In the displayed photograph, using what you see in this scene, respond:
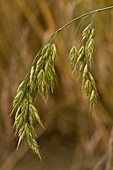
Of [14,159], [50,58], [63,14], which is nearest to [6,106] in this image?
[14,159]

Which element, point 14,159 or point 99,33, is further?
point 14,159

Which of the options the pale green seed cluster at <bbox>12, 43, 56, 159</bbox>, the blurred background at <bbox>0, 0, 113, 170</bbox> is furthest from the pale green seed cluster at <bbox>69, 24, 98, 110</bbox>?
the blurred background at <bbox>0, 0, 113, 170</bbox>

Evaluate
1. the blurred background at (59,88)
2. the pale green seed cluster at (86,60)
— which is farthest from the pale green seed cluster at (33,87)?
the blurred background at (59,88)

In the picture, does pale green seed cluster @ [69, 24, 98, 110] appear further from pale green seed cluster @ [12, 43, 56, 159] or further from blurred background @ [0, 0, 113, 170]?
blurred background @ [0, 0, 113, 170]

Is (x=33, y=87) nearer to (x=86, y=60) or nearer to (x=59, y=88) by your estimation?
(x=86, y=60)

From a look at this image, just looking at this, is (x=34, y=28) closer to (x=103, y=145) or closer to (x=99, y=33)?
(x=99, y=33)

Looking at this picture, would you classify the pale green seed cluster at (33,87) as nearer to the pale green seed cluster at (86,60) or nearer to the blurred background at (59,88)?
the pale green seed cluster at (86,60)
